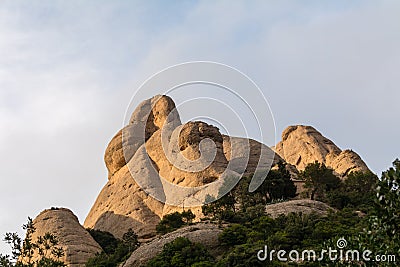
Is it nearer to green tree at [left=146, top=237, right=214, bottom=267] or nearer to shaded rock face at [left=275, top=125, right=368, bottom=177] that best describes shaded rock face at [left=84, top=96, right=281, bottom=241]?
shaded rock face at [left=275, top=125, right=368, bottom=177]

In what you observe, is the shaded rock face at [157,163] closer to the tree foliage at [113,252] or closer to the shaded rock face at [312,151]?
the tree foliage at [113,252]

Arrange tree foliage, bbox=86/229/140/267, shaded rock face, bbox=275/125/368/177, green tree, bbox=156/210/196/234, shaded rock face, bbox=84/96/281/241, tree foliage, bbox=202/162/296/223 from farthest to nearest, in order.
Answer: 1. shaded rock face, bbox=275/125/368/177
2. shaded rock face, bbox=84/96/281/241
3. green tree, bbox=156/210/196/234
4. tree foliage, bbox=202/162/296/223
5. tree foliage, bbox=86/229/140/267

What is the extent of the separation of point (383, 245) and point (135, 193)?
50.5 meters


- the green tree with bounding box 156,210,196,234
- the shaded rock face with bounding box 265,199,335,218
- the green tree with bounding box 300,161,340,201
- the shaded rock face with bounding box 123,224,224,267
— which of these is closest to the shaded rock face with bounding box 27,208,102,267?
the green tree with bounding box 156,210,196,234

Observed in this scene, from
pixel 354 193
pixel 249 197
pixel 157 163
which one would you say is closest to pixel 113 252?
pixel 249 197

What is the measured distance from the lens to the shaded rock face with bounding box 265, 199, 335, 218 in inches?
1649

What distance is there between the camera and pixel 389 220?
1430 cm

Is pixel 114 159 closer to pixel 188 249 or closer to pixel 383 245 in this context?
pixel 188 249

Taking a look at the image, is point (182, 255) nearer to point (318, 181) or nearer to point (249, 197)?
point (249, 197)

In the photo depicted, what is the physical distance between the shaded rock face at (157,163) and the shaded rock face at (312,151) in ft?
23.6

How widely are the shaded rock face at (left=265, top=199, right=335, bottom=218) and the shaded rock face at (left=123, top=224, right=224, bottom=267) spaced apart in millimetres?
5036

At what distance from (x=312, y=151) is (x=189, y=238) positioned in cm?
4202

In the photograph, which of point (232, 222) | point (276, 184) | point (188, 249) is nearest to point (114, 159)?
point (276, 184)

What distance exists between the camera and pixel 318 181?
54.9m
